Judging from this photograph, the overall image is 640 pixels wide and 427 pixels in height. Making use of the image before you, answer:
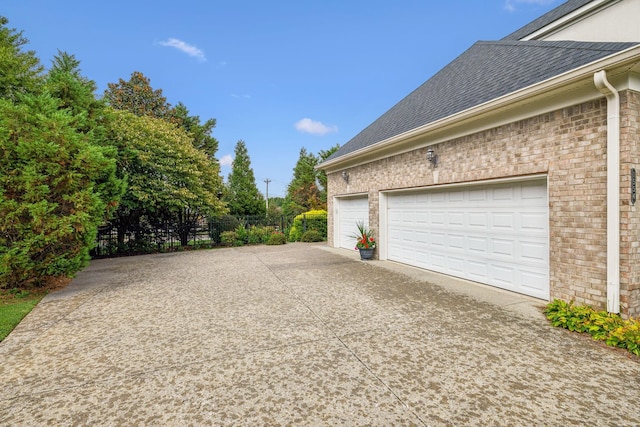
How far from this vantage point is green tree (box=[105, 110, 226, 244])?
35.8ft

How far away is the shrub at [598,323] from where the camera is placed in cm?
318

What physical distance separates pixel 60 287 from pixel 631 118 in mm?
9971

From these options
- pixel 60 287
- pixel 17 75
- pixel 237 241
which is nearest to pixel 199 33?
pixel 17 75

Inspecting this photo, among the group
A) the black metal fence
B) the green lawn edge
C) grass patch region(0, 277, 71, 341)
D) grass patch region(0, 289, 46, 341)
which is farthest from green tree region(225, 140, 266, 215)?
the green lawn edge

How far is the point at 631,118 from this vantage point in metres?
3.69

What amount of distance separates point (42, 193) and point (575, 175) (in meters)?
8.67

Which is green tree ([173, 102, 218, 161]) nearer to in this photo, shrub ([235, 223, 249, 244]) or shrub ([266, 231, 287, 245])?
shrub ([235, 223, 249, 244])

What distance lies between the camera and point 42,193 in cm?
535

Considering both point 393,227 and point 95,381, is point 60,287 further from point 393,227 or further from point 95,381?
point 393,227

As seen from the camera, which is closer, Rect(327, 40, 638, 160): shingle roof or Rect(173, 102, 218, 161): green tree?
Rect(327, 40, 638, 160): shingle roof

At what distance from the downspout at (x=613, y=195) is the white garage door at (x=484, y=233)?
0.92m

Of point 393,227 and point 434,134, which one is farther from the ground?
point 434,134

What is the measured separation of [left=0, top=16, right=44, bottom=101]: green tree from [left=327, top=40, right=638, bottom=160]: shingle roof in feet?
32.3

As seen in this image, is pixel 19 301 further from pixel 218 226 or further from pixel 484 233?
pixel 484 233
